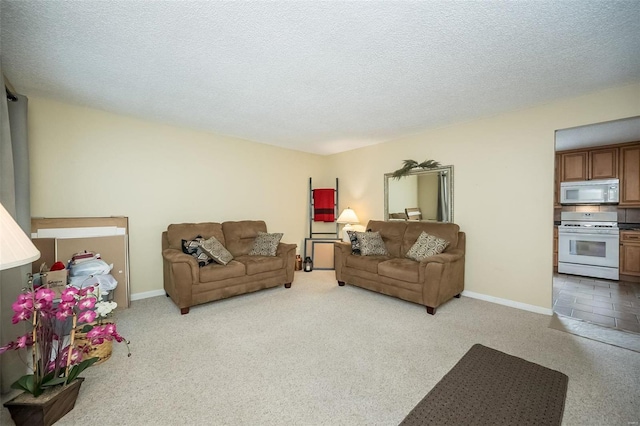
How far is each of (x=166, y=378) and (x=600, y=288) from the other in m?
5.75

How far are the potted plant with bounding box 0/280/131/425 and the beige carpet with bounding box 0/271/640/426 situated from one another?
0.14m

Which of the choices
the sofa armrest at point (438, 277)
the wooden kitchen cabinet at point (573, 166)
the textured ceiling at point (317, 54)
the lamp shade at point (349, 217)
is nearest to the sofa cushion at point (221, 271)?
the textured ceiling at point (317, 54)

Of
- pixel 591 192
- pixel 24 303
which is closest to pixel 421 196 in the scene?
pixel 591 192

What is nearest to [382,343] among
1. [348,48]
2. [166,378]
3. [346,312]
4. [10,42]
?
[346,312]

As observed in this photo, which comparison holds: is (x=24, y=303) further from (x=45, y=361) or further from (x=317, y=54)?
(x=317, y=54)

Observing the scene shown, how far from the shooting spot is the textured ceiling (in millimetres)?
1571

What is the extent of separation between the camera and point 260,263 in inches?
143

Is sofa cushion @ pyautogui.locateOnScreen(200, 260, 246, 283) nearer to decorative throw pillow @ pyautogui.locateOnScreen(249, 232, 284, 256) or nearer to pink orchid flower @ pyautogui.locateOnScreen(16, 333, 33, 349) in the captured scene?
decorative throw pillow @ pyautogui.locateOnScreen(249, 232, 284, 256)

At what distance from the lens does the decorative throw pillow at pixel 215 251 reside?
133 inches

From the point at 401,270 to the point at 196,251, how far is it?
2.68 m

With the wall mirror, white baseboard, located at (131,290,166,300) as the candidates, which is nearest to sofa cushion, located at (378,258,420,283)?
the wall mirror

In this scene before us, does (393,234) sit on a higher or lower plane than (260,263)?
higher

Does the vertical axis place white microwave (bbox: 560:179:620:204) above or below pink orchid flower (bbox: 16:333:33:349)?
above

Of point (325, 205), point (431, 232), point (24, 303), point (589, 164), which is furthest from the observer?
point (325, 205)
